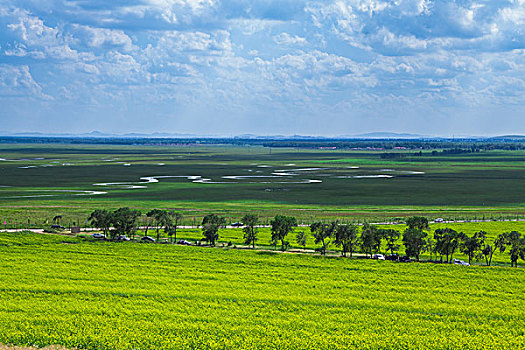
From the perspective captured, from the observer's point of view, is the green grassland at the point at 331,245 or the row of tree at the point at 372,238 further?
the green grassland at the point at 331,245

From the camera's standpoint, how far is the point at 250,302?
47719mm

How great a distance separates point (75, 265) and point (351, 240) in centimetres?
3117

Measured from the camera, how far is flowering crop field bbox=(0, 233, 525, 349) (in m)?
39.7

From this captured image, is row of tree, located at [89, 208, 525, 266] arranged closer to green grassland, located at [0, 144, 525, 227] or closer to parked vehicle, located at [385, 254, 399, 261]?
parked vehicle, located at [385, 254, 399, 261]

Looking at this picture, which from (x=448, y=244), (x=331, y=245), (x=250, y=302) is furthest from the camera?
(x=331, y=245)

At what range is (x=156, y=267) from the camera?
6069 cm

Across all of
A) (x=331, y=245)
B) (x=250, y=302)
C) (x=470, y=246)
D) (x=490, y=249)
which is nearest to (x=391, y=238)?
(x=470, y=246)

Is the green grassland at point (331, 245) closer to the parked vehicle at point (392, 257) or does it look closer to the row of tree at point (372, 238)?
the row of tree at point (372, 238)

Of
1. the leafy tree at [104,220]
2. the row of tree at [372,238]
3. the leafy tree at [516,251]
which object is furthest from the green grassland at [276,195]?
the leafy tree at [516,251]

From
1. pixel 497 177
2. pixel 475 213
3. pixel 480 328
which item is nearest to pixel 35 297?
pixel 480 328

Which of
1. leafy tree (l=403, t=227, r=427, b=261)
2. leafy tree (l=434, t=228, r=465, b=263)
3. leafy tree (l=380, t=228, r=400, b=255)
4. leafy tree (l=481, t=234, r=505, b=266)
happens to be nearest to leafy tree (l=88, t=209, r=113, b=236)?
leafy tree (l=380, t=228, r=400, b=255)

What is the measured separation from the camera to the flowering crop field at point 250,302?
130ft

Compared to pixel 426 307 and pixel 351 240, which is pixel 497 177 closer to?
pixel 351 240

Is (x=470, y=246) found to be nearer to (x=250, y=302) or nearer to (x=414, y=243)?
(x=414, y=243)
